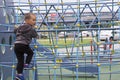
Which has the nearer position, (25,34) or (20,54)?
(25,34)

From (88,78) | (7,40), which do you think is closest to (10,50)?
(7,40)

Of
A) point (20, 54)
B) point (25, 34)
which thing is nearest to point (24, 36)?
point (25, 34)

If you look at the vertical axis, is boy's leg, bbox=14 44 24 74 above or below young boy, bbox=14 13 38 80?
below

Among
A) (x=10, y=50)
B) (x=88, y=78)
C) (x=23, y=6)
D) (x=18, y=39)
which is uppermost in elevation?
(x=23, y=6)

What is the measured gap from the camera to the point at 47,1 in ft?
33.0

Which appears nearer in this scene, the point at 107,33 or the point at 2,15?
the point at 2,15

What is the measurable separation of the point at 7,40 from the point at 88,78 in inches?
111

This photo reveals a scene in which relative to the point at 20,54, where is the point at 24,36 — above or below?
above

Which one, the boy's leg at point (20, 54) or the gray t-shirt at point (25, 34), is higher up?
the gray t-shirt at point (25, 34)

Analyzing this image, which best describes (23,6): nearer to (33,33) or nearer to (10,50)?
(10,50)

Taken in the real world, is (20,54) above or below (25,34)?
below

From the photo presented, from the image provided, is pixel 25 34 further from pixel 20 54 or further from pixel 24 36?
pixel 20 54

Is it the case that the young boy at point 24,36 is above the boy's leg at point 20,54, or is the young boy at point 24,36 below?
above

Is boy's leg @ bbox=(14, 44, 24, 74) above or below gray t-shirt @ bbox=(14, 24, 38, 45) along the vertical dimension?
below
